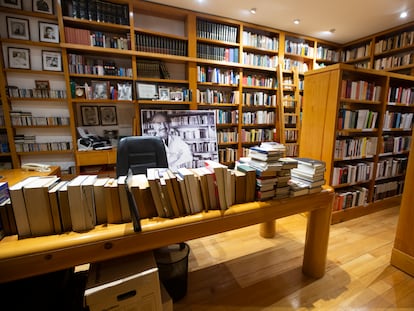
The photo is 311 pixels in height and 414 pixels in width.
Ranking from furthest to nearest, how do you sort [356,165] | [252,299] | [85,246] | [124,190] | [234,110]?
1. [234,110]
2. [356,165]
3. [252,299]
4. [124,190]
5. [85,246]

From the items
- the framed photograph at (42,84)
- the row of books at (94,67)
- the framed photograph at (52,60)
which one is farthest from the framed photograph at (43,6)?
the framed photograph at (42,84)

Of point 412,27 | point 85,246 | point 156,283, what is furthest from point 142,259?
point 412,27

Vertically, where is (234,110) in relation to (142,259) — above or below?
above

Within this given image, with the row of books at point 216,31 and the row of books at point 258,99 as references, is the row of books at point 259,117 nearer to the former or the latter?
the row of books at point 258,99

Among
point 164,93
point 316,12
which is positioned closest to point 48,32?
point 164,93

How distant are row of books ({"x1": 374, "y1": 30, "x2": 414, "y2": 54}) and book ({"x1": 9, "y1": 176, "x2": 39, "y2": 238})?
5110 mm

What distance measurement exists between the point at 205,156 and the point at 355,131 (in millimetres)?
2015

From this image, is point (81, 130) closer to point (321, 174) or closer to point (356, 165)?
point (321, 174)

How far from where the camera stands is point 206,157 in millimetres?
3287

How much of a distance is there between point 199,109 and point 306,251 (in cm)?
254

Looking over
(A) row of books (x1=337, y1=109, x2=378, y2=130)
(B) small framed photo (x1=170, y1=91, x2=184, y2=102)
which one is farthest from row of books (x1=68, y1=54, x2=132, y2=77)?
(A) row of books (x1=337, y1=109, x2=378, y2=130)

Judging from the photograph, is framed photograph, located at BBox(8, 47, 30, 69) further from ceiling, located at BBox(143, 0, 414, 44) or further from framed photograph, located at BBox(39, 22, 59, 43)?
ceiling, located at BBox(143, 0, 414, 44)

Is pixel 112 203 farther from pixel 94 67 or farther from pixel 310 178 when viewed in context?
pixel 94 67

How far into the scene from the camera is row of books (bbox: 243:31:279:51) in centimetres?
352
